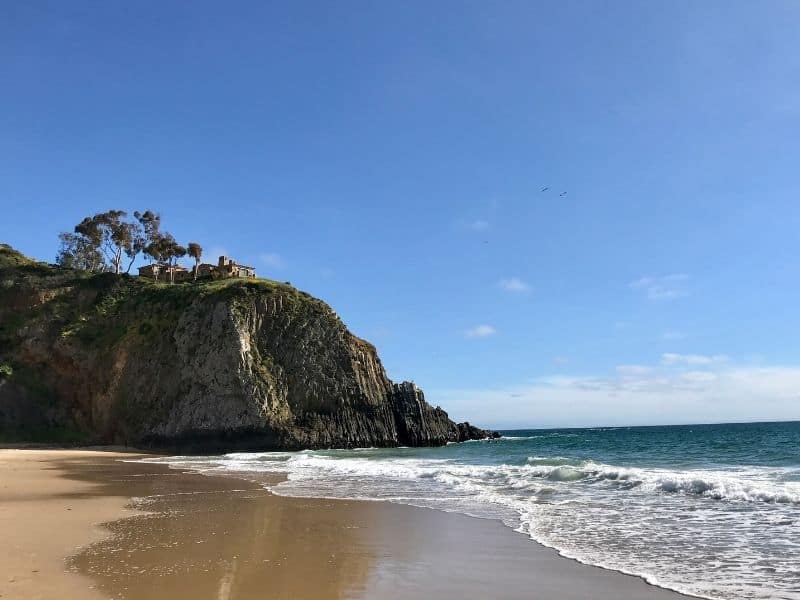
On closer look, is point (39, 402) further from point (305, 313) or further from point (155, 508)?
point (155, 508)

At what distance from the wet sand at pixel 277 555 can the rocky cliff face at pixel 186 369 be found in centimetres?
3079

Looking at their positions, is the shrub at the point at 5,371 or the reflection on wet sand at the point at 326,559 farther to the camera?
the shrub at the point at 5,371

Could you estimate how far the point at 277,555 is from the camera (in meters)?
9.37

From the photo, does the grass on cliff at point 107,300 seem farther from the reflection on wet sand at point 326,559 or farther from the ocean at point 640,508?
the reflection on wet sand at point 326,559

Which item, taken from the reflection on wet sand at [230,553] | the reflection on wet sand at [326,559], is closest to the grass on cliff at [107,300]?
the reflection on wet sand at [230,553]

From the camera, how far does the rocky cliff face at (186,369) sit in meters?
46.5

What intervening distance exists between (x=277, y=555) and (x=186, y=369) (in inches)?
1621

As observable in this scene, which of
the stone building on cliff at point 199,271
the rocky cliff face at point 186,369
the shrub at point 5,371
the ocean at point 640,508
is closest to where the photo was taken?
the ocean at point 640,508

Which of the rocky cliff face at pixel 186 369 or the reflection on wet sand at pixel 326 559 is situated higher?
the rocky cliff face at pixel 186 369

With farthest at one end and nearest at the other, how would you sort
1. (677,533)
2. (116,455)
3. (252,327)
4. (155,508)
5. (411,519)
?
(252,327), (116,455), (155,508), (411,519), (677,533)

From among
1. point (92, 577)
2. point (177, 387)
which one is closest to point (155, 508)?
point (92, 577)

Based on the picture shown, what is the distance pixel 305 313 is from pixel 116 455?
63.2 feet

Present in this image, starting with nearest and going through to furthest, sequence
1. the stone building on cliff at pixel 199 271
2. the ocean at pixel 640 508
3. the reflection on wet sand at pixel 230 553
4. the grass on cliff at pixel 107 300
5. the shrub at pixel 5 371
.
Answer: the reflection on wet sand at pixel 230 553 < the ocean at pixel 640 508 < the shrub at pixel 5 371 < the grass on cliff at pixel 107 300 < the stone building on cliff at pixel 199 271

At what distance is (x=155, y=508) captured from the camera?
14.5 meters
